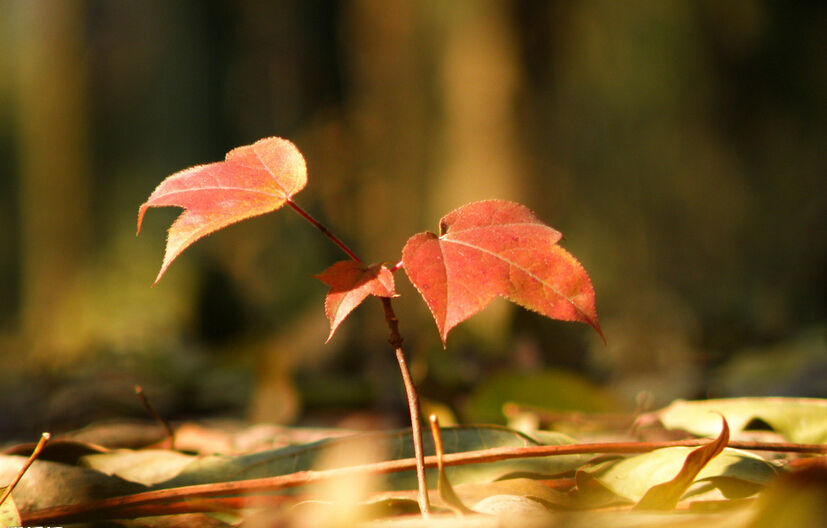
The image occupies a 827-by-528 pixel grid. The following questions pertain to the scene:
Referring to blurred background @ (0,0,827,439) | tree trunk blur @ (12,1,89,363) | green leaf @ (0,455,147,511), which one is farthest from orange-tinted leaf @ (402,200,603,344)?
tree trunk blur @ (12,1,89,363)

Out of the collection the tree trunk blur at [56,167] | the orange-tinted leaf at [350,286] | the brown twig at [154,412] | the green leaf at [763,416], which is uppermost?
the tree trunk blur at [56,167]

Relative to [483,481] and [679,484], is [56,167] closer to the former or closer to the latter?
[483,481]

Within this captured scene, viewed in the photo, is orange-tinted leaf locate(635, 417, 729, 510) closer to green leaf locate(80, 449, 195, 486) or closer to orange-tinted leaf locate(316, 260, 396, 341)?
orange-tinted leaf locate(316, 260, 396, 341)

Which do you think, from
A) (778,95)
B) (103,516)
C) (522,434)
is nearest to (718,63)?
(778,95)

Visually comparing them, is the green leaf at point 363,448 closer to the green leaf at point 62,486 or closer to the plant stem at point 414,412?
the green leaf at point 62,486

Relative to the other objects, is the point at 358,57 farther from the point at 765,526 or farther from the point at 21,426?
the point at 765,526

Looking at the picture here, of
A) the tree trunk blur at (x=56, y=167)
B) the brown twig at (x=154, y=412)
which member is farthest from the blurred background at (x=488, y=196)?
the brown twig at (x=154, y=412)
